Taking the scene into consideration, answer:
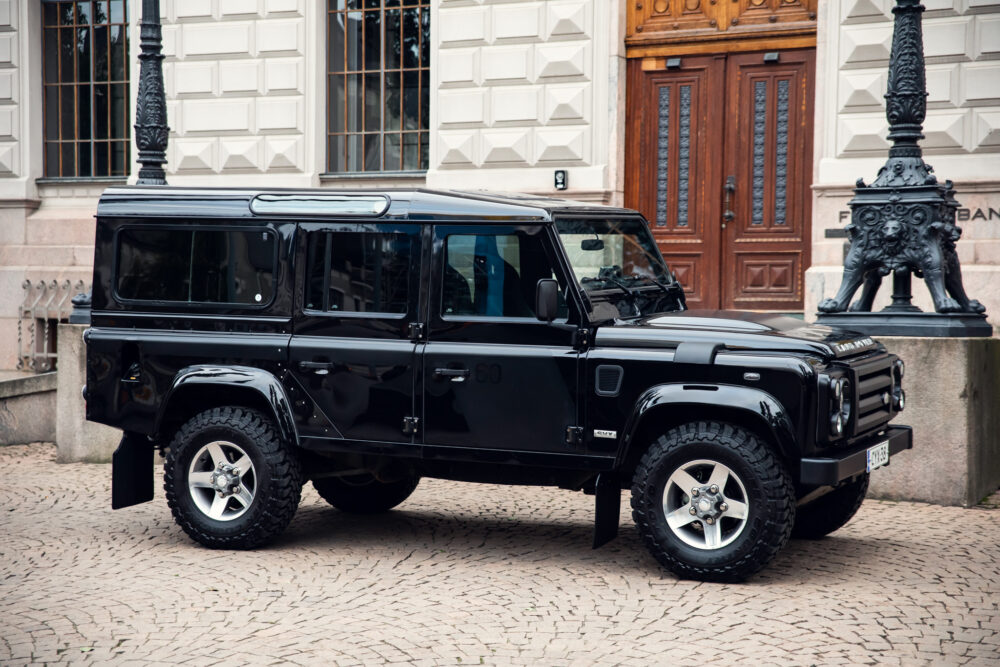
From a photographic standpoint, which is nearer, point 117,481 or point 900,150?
point 117,481

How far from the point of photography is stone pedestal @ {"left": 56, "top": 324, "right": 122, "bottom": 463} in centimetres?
1142

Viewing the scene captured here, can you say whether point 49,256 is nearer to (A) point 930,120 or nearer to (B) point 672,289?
(A) point 930,120

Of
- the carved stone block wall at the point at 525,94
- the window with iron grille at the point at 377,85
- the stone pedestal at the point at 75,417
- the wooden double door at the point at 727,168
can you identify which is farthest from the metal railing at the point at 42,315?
the wooden double door at the point at 727,168

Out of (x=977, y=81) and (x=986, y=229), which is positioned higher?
(x=977, y=81)

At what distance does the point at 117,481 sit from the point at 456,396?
92.6 inches

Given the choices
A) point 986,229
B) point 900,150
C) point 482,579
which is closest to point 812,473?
point 482,579

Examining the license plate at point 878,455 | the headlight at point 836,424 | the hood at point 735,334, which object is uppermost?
the hood at point 735,334

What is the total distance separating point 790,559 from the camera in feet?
24.3

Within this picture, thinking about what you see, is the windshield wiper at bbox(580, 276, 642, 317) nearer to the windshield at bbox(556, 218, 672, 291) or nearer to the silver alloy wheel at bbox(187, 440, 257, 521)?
the windshield at bbox(556, 218, 672, 291)

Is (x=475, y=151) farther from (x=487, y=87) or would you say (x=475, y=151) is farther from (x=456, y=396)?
(x=456, y=396)

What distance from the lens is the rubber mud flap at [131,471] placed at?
8.05 m

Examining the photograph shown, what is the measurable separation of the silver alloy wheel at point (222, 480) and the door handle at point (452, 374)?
50.4 inches

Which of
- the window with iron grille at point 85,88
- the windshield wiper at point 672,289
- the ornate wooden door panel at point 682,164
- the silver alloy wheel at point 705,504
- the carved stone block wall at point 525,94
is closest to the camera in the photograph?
the silver alloy wheel at point 705,504

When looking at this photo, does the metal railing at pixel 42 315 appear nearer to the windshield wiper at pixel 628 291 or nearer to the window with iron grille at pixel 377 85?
the window with iron grille at pixel 377 85
